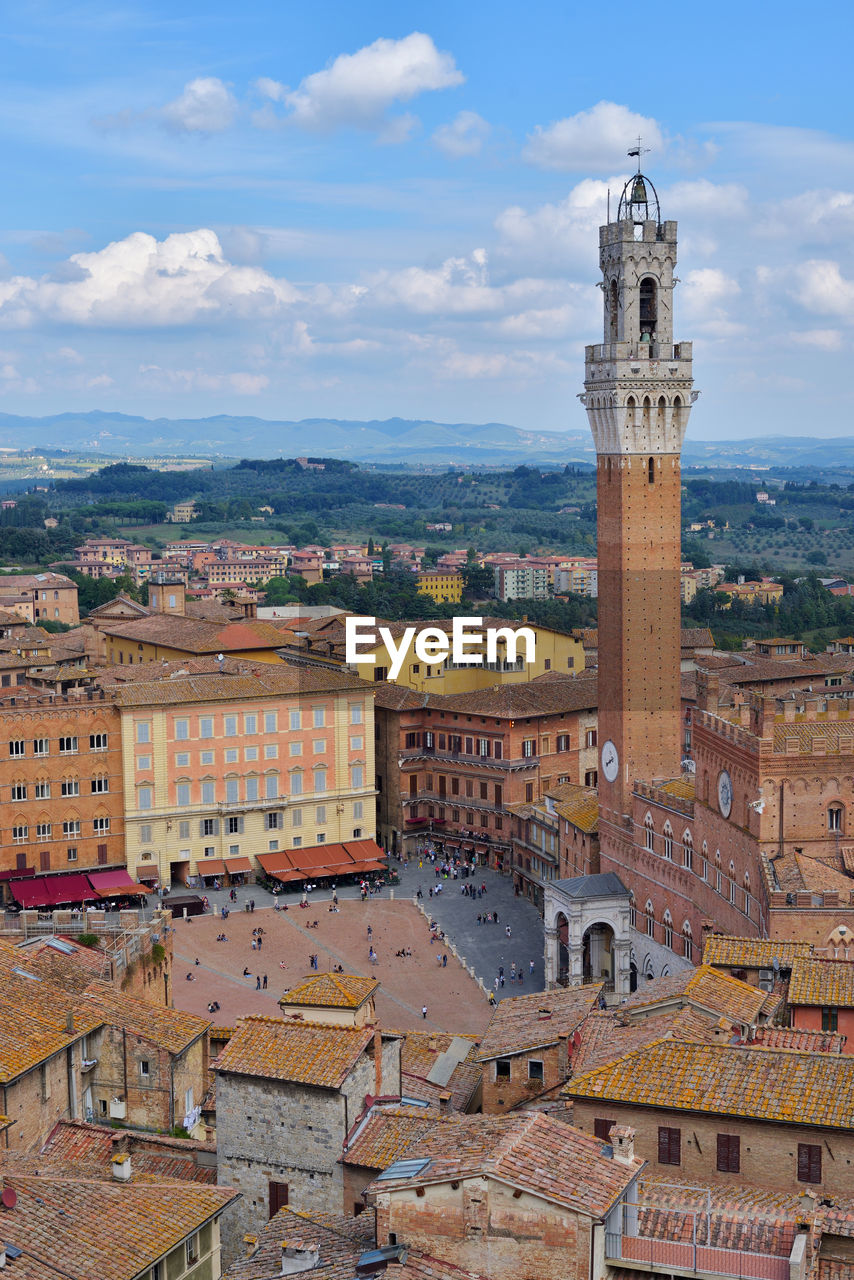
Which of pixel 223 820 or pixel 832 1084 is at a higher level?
pixel 832 1084

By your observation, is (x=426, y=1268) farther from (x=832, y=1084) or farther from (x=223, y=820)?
(x=223, y=820)

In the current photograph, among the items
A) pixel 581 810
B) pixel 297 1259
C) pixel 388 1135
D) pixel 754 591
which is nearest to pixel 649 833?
pixel 581 810

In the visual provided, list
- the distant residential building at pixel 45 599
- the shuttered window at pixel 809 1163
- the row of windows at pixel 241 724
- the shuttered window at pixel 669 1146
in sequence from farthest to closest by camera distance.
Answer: the distant residential building at pixel 45 599, the row of windows at pixel 241 724, the shuttered window at pixel 669 1146, the shuttered window at pixel 809 1163

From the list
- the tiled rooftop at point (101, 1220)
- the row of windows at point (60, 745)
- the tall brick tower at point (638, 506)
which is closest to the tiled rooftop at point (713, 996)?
the tiled rooftop at point (101, 1220)

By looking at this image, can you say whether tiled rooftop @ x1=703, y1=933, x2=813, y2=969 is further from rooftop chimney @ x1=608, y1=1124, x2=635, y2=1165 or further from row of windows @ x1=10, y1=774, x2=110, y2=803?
row of windows @ x1=10, y1=774, x2=110, y2=803

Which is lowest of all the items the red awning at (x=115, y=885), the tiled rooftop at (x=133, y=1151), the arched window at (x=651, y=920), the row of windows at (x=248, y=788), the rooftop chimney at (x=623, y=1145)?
the red awning at (x=115, y=885)

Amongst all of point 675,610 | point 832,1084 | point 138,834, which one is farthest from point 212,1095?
point 138,834

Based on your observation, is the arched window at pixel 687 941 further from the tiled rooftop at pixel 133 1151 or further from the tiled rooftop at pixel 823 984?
the tiled rooftop at pixel 133 1151
